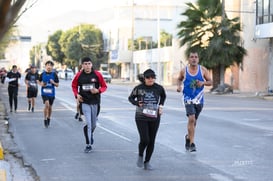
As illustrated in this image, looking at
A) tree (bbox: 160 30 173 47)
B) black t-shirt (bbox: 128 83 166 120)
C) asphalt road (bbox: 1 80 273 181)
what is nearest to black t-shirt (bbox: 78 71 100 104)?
asphalt road (bbox: 1 80 273 181)

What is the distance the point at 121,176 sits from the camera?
8.40 meters

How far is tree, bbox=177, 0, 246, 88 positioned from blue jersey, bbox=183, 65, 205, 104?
28.9m

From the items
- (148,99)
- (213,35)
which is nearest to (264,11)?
(213,35)

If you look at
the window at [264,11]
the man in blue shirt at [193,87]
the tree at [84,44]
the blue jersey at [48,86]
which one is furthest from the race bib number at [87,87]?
the tree at [84,44]

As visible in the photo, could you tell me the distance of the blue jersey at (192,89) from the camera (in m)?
10.6

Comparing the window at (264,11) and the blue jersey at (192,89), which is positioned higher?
the window at (264,11)

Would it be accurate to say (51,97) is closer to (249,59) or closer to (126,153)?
(126,153)

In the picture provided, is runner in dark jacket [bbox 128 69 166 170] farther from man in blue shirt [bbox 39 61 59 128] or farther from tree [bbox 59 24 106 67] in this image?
tree [bbox 59 24 106 67]

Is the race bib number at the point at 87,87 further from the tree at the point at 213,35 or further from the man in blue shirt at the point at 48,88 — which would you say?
the tree at the point at 213,35

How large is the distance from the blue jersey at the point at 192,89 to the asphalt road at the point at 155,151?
105 cm

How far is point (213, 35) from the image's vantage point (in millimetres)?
40438

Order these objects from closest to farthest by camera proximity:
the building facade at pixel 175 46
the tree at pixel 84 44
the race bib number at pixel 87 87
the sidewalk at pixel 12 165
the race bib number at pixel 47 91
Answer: the sidewalk at pixel 12 165, the race bib number at pixel 87 87, the race bib number at pixel 47 91, the building facade at pixel 175 46, the tree at pixel 84 44

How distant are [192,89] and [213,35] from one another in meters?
30.5

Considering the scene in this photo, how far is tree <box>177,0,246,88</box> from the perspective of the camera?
39531 millimetres
